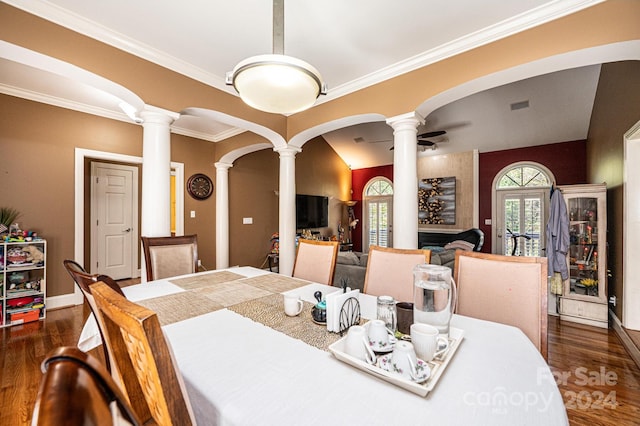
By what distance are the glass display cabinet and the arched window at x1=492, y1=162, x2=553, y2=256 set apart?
236cm

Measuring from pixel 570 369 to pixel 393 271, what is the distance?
168cm

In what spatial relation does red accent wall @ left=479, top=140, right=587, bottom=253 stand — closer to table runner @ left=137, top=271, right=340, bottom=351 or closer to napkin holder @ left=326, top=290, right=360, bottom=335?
table runner @ left=137, top=271, right=340, bottom=351

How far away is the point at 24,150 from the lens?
324 centimetres

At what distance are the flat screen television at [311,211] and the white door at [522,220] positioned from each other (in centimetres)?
382

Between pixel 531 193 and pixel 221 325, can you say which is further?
pixel 531 193

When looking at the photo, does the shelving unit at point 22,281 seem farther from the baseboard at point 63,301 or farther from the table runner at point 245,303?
the table runner at point 245,303

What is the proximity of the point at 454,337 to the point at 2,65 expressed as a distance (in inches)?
175

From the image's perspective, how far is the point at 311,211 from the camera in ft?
21.7

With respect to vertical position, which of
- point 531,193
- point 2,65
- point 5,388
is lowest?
point 5,388

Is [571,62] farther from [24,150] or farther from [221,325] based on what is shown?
[24,150]

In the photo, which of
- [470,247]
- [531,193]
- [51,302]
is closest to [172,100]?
[51,302]

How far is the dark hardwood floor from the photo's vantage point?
1.66 meters

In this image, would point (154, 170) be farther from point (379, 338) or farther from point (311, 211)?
point (311, 211)

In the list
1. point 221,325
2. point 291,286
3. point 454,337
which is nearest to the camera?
point 454,337
